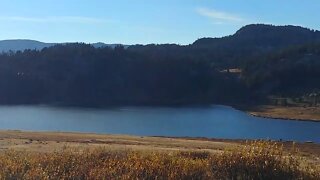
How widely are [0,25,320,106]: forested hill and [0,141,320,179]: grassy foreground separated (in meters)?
103

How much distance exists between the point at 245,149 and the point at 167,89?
121420mm

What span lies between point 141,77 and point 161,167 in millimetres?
126479

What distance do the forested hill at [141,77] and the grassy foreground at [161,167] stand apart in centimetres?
10337

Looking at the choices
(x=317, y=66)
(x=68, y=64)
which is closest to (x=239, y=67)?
(x=317, y=66)

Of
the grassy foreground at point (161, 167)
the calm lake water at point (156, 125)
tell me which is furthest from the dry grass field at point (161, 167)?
the calm lake water at point (156, 125)

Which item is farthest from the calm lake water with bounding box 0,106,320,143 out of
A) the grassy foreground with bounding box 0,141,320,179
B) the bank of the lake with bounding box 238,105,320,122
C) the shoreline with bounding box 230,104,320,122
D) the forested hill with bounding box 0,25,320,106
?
the grassy foreground with bounding box 0,141,320,179

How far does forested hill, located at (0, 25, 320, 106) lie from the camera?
395ft

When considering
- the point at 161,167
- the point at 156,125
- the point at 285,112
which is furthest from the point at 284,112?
the point at 161,167

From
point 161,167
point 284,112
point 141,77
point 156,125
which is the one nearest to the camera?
point 161,167

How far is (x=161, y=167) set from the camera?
29.2 ft

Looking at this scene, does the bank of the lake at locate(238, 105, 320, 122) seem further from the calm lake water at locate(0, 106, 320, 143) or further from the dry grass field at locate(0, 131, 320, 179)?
the dry grass field at locate(0, 131, 320, 179)

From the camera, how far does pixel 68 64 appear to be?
132750 millimetres

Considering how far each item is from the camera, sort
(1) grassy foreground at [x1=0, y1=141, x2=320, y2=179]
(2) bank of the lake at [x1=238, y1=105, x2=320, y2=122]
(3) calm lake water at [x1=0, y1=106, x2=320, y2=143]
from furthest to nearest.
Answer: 1. (2) bank of the lake at [x1=238, y1=105, x2=320, y2=122]
2. (3) calm lake water at [x1=0, y1=106, x2=320, y2=143]
3. (1) grassy foreground at [x1=0, y1=141, x2=320, y2=179]

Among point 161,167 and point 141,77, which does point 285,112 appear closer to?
point 141,77
